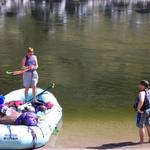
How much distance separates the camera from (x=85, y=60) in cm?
3002

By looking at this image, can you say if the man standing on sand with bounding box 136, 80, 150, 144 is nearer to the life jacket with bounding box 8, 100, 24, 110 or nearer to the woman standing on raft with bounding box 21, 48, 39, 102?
the life jacket with bounding box 8, 100, 24, 110

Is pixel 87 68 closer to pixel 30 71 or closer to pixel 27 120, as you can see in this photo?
pixel 30 71

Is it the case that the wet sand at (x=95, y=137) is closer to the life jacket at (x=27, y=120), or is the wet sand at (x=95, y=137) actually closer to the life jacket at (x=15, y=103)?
the life jacket at (x=27, y=120)

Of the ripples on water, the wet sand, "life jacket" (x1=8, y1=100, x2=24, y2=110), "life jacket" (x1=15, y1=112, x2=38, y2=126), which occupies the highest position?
"life jacket" (x1=15, y1=112, x2=38, y2=126)

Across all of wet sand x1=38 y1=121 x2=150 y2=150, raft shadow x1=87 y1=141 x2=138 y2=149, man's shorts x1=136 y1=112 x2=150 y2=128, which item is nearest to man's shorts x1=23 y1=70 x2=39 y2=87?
wet sand x1=38 y1=121 x2=150 y2=150

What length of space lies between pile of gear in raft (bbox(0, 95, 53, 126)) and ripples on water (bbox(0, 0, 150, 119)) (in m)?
1.65

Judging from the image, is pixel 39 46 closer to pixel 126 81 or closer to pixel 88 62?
pixel 88 62

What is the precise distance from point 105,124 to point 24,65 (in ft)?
10.6

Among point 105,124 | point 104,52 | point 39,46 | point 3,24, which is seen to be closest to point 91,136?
point 105,124

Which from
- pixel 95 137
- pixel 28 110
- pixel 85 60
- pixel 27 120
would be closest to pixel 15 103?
pixel 28 110

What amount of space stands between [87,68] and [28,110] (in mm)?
12710

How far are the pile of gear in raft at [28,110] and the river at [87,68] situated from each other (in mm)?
785

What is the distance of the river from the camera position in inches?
640

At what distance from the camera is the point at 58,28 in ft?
171
